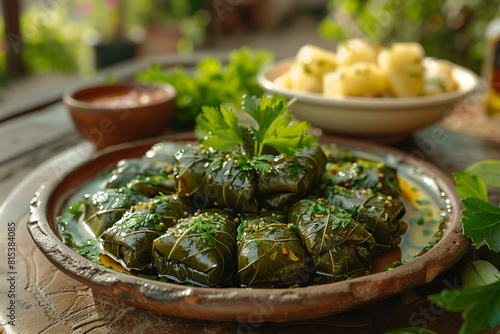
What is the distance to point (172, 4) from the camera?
33.5 feet

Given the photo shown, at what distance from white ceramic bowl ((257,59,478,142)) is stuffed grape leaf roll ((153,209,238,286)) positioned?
1.32 m

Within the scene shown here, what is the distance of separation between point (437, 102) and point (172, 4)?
8671 mm

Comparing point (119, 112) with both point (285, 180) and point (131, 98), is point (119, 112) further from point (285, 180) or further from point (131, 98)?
point (285, 180)

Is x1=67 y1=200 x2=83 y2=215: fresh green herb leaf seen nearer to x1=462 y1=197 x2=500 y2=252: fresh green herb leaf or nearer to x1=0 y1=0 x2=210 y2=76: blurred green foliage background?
x1=462 y1=197 x2=500 y2=252: fresh green herb leaf

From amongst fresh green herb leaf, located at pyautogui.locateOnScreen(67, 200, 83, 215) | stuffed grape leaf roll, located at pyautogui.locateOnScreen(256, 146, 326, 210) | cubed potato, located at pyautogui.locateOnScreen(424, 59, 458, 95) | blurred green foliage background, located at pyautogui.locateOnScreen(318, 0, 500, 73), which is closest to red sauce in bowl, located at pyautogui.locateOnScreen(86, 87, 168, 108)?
fresh green herb leaf, located at pyautogui.locateOnScreen(67, 200, 83, 215)

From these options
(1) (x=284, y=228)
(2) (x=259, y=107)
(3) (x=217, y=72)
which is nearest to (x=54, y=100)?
(3) (x=217, y=72)

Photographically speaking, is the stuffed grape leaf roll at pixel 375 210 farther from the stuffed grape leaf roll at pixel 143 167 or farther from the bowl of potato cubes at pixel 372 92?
the bowl of potato cubes at pixel 372 92

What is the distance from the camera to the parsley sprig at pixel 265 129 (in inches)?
72.4

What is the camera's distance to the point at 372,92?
108 inches

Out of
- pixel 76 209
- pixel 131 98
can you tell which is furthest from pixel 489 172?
pixel 131 98

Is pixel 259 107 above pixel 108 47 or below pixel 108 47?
above

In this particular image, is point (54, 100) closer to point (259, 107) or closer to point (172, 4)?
point (259, 107)

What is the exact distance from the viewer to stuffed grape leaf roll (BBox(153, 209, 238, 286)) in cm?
154

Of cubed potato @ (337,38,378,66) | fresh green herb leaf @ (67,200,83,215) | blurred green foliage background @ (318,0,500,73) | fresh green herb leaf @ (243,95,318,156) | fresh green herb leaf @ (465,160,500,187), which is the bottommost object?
blurred green foliage background @ (318,0,500,73)
